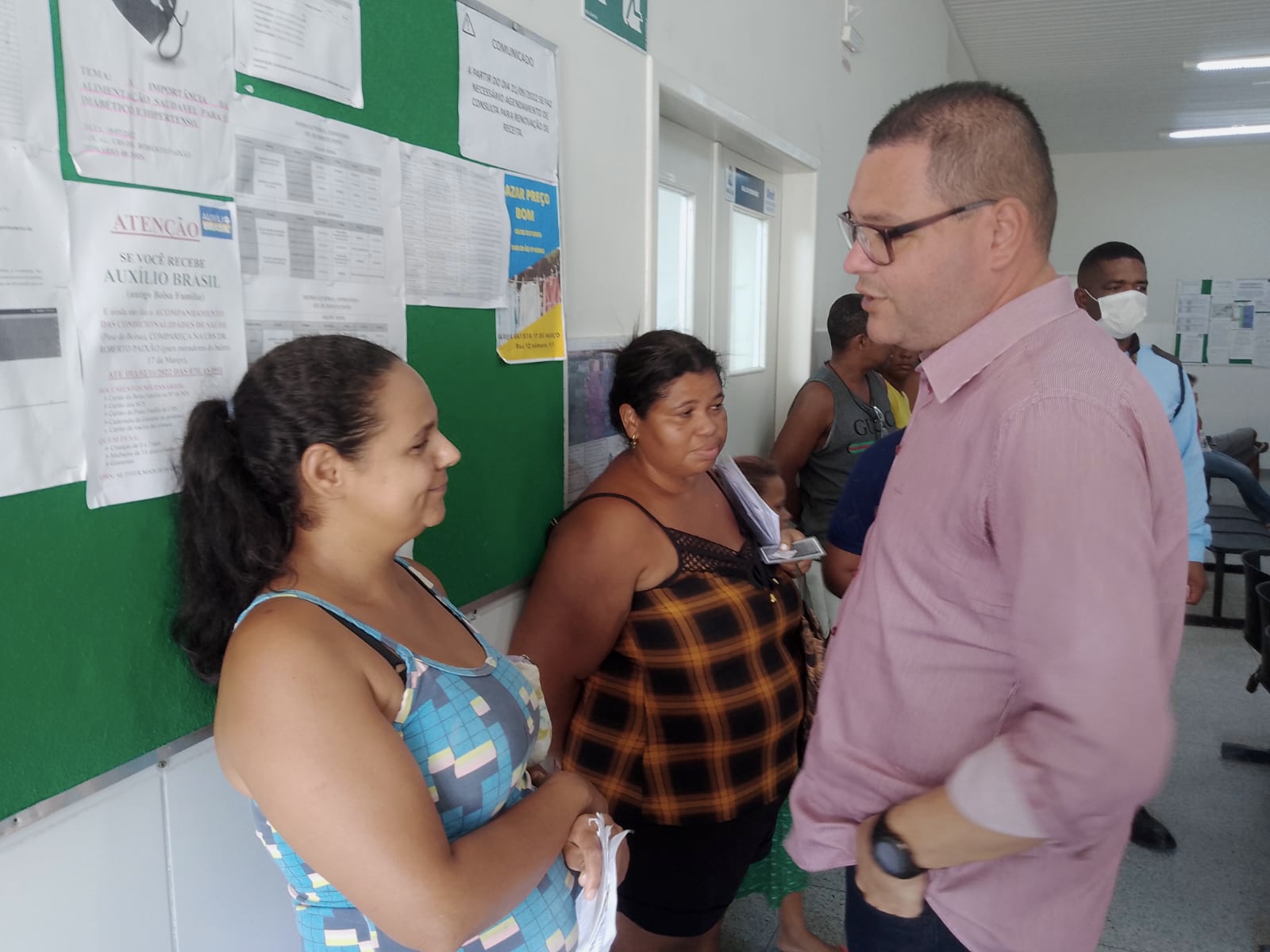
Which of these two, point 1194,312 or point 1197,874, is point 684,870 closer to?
point 1197,874

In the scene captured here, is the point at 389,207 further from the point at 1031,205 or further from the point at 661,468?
the point at 1031,205

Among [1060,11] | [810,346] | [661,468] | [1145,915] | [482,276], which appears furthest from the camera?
[1060,11]

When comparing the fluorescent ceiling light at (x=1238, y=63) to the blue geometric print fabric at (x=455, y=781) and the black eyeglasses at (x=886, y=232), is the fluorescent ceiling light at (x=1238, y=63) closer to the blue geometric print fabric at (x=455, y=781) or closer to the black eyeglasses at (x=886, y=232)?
the black eyeglasses at (x=886, y=232)

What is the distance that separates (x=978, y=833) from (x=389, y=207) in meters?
1.13

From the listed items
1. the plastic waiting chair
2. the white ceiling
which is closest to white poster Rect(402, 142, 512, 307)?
the plastic waiting chair

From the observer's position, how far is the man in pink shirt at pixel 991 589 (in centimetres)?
79

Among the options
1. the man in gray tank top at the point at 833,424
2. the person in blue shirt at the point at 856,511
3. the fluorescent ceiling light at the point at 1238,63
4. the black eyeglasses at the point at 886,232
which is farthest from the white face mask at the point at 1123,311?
the fluorescent ceiling light at the point at 1238,63

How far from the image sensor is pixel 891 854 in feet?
3.10

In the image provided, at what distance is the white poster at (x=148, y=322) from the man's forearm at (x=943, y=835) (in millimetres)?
909

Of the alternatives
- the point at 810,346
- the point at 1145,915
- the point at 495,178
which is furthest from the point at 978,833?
the point at 810,346

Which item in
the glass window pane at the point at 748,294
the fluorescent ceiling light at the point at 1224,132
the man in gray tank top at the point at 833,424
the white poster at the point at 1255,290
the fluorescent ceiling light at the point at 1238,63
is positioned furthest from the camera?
the white poster at the point at 1255,290

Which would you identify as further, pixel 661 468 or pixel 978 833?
pixel 661 468

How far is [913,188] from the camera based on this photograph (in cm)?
99

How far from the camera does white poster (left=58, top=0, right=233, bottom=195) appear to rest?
874 millimetres
